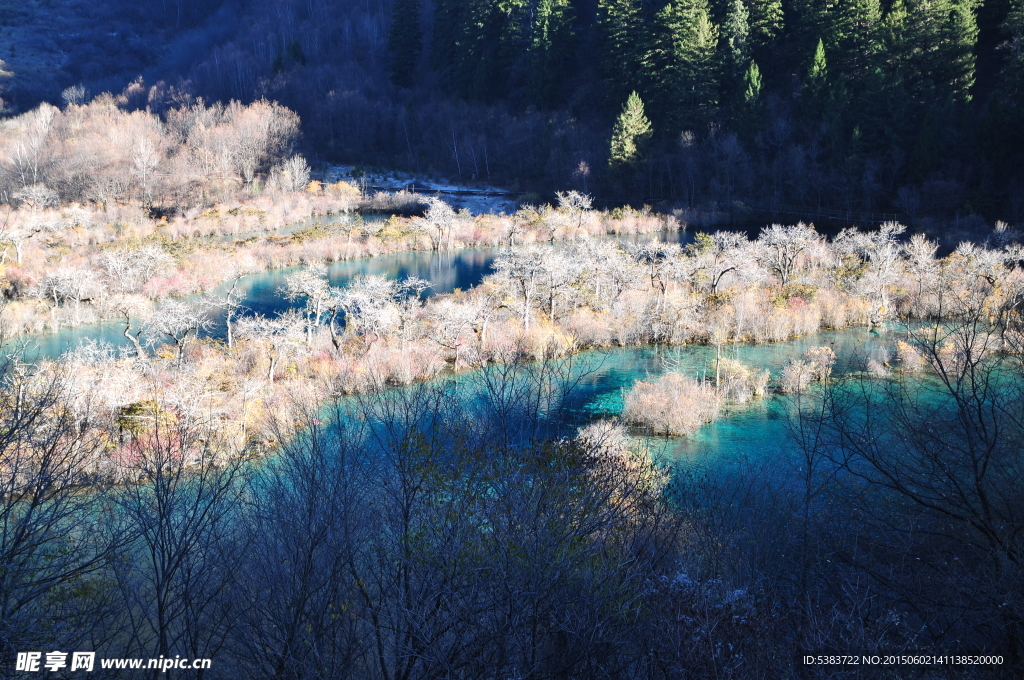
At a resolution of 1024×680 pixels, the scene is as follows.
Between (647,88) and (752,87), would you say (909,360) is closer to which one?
(752,87)

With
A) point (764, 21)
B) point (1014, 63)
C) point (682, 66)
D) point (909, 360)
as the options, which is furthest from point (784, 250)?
point (764, 21)

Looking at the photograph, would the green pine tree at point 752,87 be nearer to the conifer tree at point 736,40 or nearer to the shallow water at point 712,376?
the conifer tree at point 736,40

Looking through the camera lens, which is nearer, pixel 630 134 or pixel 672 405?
pixel 672 405

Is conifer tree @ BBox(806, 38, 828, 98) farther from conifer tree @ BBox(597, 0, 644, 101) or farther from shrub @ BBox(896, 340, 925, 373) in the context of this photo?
shrub @ BBox(896, 340, 925, 373)

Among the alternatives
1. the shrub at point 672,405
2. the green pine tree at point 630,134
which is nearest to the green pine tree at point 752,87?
the green pine tree at point 630,134

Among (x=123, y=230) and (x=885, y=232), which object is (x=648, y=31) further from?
(x=123, y=230)
